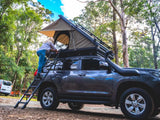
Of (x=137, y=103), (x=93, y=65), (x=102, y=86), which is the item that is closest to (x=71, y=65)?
(x=93, y=65)

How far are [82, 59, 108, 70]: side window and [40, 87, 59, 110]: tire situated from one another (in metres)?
1.54

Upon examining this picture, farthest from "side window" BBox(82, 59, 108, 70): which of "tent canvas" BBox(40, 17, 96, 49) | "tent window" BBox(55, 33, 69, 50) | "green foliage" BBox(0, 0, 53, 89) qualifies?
"green foliage" BBox(0, 0, 53, 89)

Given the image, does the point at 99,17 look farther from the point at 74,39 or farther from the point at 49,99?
the point at 49,99

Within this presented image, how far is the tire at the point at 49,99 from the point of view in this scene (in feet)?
22.0

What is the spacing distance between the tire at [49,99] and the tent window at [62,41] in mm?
2040

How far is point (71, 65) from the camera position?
22.7 ft

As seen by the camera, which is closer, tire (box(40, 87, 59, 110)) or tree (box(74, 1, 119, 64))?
tire (box(40, 87, 59, 110))

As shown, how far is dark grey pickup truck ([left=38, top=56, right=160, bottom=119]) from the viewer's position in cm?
498

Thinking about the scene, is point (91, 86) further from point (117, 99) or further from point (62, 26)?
point (62, 26)

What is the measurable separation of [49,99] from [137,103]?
10.9 ft

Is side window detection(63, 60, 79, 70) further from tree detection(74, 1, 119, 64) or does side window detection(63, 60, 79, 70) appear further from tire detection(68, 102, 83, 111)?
tree detection(74, 1, 119, 64)

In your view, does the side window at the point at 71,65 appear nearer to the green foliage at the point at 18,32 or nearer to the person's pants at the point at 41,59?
the person's pants at the point at 41,59

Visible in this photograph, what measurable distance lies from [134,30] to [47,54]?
47.6ft

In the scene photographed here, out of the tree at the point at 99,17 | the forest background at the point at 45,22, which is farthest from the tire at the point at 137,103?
the tree at the point at 99,17
